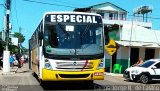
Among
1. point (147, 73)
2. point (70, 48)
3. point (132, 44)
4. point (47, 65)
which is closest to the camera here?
point (47, 65)

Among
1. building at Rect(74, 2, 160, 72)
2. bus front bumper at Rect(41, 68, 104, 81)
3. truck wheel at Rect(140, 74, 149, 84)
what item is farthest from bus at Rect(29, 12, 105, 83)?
building at Rect(74, 2, 160, 72)

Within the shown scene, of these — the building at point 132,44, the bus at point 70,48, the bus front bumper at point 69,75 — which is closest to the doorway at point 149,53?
the building at point 132,44

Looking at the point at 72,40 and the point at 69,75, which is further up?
the point at 72,40

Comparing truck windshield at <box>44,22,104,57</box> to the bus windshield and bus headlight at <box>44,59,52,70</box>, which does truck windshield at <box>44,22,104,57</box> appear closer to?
the bus windshield

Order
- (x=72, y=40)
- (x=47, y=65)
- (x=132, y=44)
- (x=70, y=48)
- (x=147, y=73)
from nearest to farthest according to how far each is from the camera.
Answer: (x=47, y=65) → (x=70, y=48) → (x=72, y=40) → (x=147, y=73) → (x=132, y=44)

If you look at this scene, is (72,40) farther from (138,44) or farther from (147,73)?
(138,44)

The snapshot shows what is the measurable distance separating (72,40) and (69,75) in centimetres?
149

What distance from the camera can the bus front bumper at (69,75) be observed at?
52.4ft

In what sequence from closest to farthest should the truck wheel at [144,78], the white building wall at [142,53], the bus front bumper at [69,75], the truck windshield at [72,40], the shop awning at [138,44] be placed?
1. the bus front bumper at [69,75]
2. the truck windshield at [72,40]
3. the truck wheel at [144,78]
4. the shop awning at [138,44]
5. the white building wall at [142,53]

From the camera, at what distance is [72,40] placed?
16.4 m

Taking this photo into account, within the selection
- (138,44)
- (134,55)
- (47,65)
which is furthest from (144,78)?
(134,55)

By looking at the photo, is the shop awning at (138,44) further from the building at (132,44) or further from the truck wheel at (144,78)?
the truck wheel at (144,78)

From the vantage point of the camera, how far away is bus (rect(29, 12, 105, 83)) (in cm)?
1602

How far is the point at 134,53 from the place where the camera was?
37.7m
